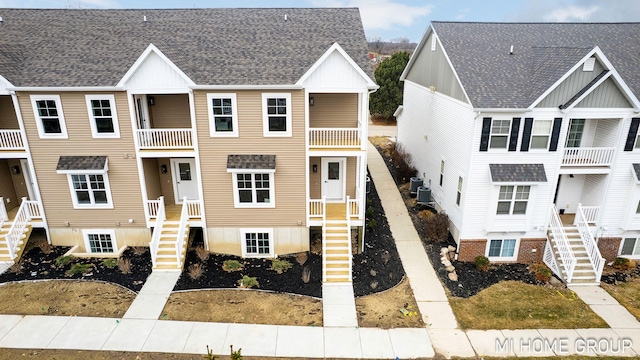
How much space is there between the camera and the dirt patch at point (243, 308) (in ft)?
45.1

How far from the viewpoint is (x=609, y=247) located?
727 inches

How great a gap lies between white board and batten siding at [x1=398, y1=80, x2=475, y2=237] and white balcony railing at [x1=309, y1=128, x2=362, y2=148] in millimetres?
4919

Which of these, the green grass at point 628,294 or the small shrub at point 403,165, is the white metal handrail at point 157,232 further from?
the green grass at point 628,294

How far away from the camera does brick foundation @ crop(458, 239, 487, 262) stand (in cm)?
1795

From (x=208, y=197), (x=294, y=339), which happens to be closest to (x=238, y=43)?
(x=208, y=197)

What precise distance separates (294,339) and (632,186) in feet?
54.5

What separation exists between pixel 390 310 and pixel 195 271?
27.2 ft

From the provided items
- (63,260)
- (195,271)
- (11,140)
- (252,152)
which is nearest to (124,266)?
(63,260)

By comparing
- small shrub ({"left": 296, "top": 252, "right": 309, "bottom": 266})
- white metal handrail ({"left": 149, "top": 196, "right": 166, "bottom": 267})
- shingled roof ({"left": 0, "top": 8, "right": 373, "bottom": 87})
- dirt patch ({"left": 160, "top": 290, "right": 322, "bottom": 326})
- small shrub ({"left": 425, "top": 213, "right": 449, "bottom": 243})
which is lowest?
dirt patch ({"left": 160, "top": 290, "right": 322, "bottom": 326})

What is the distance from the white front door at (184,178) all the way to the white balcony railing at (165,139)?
180 centimetres

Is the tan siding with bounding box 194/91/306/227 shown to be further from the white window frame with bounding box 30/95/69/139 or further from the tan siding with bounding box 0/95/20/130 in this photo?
the tan siding with bounding box 0/95/20/130

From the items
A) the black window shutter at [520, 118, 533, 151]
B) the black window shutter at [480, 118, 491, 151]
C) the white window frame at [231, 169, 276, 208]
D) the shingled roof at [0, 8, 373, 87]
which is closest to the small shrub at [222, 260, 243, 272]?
the white window frame at [231, 169, 276, 208]

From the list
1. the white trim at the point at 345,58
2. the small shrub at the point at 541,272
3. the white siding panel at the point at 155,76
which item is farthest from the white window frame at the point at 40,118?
the small shrub at the point at 541,272

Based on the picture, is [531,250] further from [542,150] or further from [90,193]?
[90,193]
